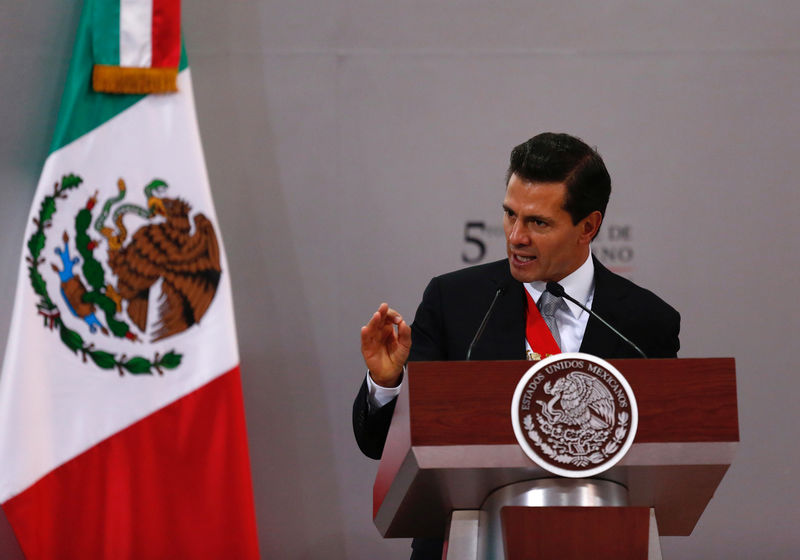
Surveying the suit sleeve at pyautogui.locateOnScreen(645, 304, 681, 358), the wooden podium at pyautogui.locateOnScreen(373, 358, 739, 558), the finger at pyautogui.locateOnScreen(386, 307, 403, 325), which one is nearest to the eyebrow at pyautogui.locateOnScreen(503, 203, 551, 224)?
the suit sleeve at pyautogui.locateOnScreen(645, 304, 681, 358)

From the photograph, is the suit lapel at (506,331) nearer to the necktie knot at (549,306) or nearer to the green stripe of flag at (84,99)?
the necktie knot at (549,306)

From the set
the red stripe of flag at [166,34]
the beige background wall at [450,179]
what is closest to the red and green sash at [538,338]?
the beige background wall at [450,179]

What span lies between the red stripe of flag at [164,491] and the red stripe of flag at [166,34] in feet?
3.56

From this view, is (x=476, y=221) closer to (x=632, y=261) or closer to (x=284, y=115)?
(x=632, y=261)

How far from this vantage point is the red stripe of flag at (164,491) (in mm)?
3000

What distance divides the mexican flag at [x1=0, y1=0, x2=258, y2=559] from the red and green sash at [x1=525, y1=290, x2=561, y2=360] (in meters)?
1.47

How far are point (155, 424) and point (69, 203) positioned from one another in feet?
2.58

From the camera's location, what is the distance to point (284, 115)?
11.5ft

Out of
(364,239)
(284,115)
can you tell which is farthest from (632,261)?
(284,115)

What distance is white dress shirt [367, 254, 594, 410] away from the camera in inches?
73.2

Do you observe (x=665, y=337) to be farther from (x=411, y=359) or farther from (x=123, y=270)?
(x=123, y=270)

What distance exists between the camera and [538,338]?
1.89m

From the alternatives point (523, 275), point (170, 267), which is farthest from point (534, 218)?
point (170, 267)

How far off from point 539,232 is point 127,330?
1.61 metres
